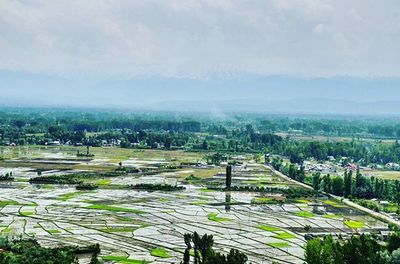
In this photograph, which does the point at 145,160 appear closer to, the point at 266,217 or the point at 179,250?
the point at 266,217

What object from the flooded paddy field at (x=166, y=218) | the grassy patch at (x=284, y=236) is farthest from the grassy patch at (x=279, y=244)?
the grassy patch at (x=284, y=236)

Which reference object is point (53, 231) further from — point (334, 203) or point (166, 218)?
point (334, 203)

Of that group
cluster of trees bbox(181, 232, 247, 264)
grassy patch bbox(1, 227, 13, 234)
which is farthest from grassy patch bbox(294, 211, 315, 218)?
grassy patch bbox(1, 227, 13, 234)

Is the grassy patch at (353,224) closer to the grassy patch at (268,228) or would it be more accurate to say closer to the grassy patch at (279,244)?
the grassy patch at (268,228)

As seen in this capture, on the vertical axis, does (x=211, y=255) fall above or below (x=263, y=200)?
above

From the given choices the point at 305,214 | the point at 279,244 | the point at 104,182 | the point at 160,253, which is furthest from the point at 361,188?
the point at 160,253
